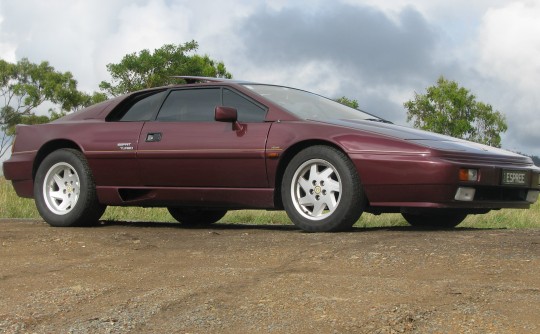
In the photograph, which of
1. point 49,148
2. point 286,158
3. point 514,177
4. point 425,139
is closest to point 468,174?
point 425,139

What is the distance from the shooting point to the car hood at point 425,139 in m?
6.38

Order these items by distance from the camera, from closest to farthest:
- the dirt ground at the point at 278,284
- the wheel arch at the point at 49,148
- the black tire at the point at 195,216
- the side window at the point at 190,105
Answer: the dirt ground at the point at 278,284, the side window at the point at 190,105, the wheel arch at the point at 49,148, the black tire at the point at 195,216

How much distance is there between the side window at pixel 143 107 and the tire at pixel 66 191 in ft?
1.92

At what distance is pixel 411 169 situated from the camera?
20.4ft

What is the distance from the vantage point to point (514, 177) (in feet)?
22.2

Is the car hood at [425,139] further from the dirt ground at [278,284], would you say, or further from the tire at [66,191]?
the tire at [66,191]

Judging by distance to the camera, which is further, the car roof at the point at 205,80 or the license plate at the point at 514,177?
the car roof at the point at 205,80

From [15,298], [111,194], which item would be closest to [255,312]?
[15,298]

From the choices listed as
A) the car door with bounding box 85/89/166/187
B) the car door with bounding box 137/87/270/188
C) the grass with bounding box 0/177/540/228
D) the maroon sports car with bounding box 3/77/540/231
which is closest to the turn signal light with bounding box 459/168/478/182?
the maroon sports car with bounding box 3/77/540/231

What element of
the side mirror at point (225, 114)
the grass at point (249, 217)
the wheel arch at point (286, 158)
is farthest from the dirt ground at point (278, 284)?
the grass at point (249, 217)

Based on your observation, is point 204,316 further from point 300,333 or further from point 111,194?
point 111,194

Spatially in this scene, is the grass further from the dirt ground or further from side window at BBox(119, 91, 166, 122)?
the dirt ground

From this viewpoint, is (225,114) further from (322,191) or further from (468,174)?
(468,174)

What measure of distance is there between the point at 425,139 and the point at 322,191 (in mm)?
895
